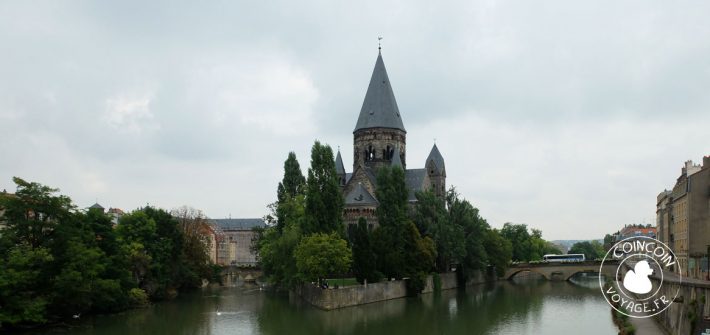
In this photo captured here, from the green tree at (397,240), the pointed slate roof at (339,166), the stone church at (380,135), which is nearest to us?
the green tree at (397,240)

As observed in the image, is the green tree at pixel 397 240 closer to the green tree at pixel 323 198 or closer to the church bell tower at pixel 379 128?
the green tree at pixel 323 198

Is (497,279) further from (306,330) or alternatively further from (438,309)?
(306,330)

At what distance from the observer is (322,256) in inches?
2119

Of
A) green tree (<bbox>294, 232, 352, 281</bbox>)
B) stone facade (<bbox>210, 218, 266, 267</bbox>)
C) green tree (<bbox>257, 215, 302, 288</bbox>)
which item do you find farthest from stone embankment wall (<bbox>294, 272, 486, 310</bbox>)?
stone facade (<bbox>210, 218, 266, 267</bbox>)

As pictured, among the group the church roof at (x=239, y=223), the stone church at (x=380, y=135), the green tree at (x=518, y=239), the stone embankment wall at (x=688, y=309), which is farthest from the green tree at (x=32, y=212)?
the church roof at (x=239, y=223)

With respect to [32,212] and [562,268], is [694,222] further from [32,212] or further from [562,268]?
[32,212]

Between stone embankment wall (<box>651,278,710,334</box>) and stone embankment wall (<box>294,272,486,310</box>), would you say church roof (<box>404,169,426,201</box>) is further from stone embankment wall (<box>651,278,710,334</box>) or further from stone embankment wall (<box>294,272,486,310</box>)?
stone embankment wall (<box>651,278,710,334</box>)

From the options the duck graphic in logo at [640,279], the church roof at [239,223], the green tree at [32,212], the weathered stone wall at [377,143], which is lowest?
the duck graphic in logo at [640,279]

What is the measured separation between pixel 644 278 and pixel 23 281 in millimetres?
39682

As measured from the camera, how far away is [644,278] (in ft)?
146

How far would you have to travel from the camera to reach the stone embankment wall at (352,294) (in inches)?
2064

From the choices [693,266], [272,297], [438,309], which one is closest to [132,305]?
[272,297]

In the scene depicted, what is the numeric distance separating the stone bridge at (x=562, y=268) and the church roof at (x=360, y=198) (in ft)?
106

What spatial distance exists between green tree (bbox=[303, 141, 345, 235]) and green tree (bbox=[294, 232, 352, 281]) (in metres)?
3.23
